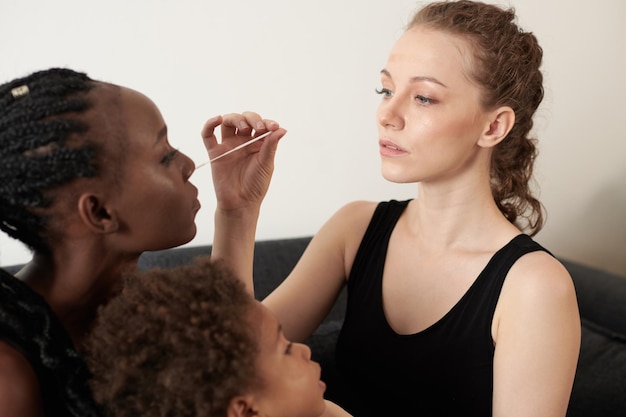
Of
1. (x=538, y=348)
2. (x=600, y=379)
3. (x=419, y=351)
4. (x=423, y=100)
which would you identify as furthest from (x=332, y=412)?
(x=600, y=379)

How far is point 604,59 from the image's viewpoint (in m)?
2.53

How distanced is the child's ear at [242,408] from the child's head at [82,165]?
9.0 inches

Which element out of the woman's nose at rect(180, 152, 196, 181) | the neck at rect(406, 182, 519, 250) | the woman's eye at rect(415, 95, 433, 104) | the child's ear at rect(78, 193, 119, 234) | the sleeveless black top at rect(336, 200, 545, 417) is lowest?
the sleeveless black top at rect(336, 200, 545, 417)

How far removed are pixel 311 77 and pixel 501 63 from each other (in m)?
0.88

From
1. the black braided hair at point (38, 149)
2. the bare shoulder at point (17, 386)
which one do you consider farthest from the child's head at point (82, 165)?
the bare shoulder at point (17, 386)

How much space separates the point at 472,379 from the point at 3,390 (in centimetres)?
83

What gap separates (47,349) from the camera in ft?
2.48

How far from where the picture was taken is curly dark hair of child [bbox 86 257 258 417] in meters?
0.75

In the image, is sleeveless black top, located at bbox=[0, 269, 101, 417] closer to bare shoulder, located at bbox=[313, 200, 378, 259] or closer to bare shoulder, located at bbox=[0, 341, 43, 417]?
bare shoulder, located at bbox=[0, 341, 43, 417]

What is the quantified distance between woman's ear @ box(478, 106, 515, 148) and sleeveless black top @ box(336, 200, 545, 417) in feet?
0.63

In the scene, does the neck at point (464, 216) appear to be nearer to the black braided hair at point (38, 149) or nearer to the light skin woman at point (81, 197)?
the light skin woman at point (81, 197)

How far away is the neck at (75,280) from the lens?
0.82 m

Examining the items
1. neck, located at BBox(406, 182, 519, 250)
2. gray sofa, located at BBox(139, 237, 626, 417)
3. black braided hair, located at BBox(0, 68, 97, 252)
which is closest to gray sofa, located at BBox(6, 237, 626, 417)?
gray sofa, located at BBox(139, 237, 626, 417)

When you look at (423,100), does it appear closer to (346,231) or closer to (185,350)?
(346,231)
